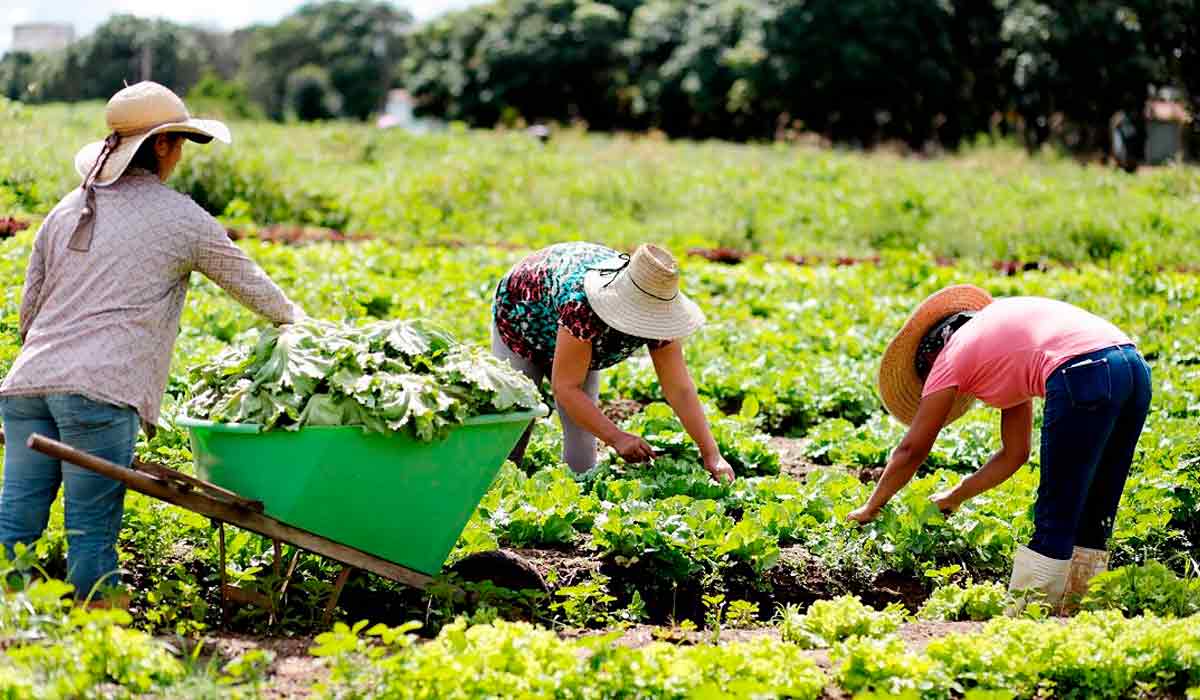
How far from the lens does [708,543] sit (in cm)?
495

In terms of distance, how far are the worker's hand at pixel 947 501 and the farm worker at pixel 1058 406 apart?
406mm

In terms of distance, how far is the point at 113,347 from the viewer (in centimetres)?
397

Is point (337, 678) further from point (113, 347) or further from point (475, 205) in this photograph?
point (475, 205)

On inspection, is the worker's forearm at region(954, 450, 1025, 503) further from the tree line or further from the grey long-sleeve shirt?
the tree line

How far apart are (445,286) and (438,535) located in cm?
599

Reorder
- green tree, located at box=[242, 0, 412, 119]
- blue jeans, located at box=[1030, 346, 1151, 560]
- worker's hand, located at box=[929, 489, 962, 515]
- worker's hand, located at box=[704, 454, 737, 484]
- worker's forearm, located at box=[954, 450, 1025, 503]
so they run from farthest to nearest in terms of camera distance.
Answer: green tree, located at box=[242, 0, 412, 119] < worker's hand, located at box=[704, 454, 737, 484] < worker's hand, located at box=[929, 489, 962, 515] < worker's forearm, located at box=[954, 450, 1025, 503] < blue jeans, located at box=[1030, 346, 1151, 560]

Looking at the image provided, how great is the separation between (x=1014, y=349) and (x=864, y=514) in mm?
882

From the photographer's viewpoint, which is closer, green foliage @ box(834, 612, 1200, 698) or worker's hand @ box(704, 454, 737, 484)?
green foliage @ box(834, 612, 1200, 698)

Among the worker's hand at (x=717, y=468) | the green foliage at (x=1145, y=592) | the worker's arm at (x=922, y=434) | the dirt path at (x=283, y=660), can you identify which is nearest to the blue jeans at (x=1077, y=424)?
the green foliage at (x=1145, y=592)

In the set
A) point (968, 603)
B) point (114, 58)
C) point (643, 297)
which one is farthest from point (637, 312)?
point (114, 58)

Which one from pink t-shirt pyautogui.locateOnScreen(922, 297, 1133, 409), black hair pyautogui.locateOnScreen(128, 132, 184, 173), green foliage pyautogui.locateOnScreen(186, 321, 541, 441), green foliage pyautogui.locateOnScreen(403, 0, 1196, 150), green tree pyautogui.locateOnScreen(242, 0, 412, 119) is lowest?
green tree pyautogui.locateOnScreen(242, 0, 412, 119)

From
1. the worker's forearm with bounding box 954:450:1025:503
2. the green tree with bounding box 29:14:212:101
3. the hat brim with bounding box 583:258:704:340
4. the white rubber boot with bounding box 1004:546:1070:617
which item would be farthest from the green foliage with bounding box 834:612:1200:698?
the green tree with bounding box 29:14:212:101

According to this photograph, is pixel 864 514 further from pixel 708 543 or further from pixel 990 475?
pixel 708 543

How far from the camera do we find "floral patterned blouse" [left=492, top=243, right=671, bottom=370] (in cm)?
535
